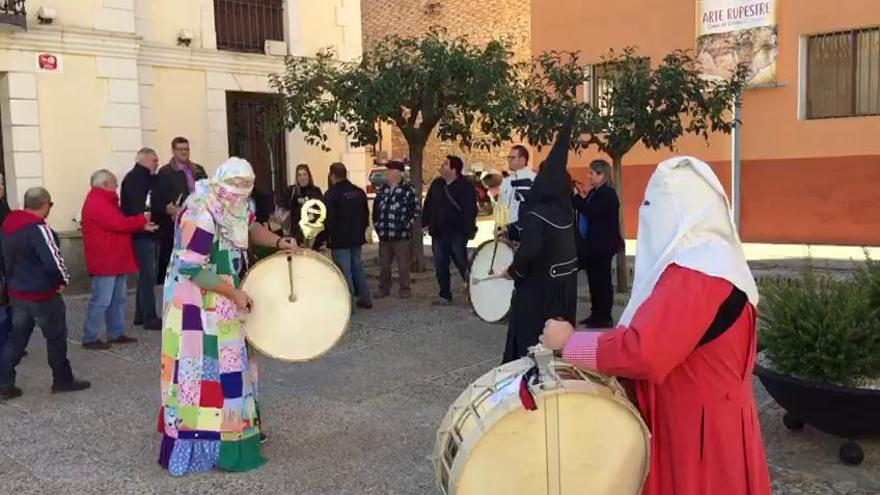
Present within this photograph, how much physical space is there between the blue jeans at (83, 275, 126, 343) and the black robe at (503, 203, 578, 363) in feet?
13.8

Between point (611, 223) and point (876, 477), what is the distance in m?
4.13

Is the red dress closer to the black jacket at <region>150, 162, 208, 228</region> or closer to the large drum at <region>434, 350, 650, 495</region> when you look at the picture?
the large drum at <region>434, 350, 650, 495</region>

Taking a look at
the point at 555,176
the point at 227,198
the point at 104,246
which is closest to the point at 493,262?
the point at 555,176

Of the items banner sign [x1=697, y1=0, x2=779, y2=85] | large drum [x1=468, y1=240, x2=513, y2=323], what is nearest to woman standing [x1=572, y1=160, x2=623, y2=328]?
large drum [x1=468, y1=240, x2=513, y2=323]

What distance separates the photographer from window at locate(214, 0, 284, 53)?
1301cm

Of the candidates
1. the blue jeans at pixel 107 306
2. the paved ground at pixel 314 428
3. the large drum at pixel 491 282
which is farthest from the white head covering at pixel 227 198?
the blue jeans at pixel 107 306

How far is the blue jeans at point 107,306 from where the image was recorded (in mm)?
7691

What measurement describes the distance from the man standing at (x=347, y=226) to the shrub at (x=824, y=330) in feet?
17.8

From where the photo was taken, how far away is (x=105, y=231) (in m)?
7.63

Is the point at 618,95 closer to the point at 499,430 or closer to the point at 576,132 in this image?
the point at 576,132

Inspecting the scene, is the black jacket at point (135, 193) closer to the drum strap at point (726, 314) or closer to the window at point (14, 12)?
the window at point (14, 12)

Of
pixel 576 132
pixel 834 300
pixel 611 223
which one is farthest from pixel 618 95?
pixel 834 300

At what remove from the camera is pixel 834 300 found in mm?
4531

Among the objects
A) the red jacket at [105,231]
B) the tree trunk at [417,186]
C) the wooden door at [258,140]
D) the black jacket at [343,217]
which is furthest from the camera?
the wooden door at [258,140]
